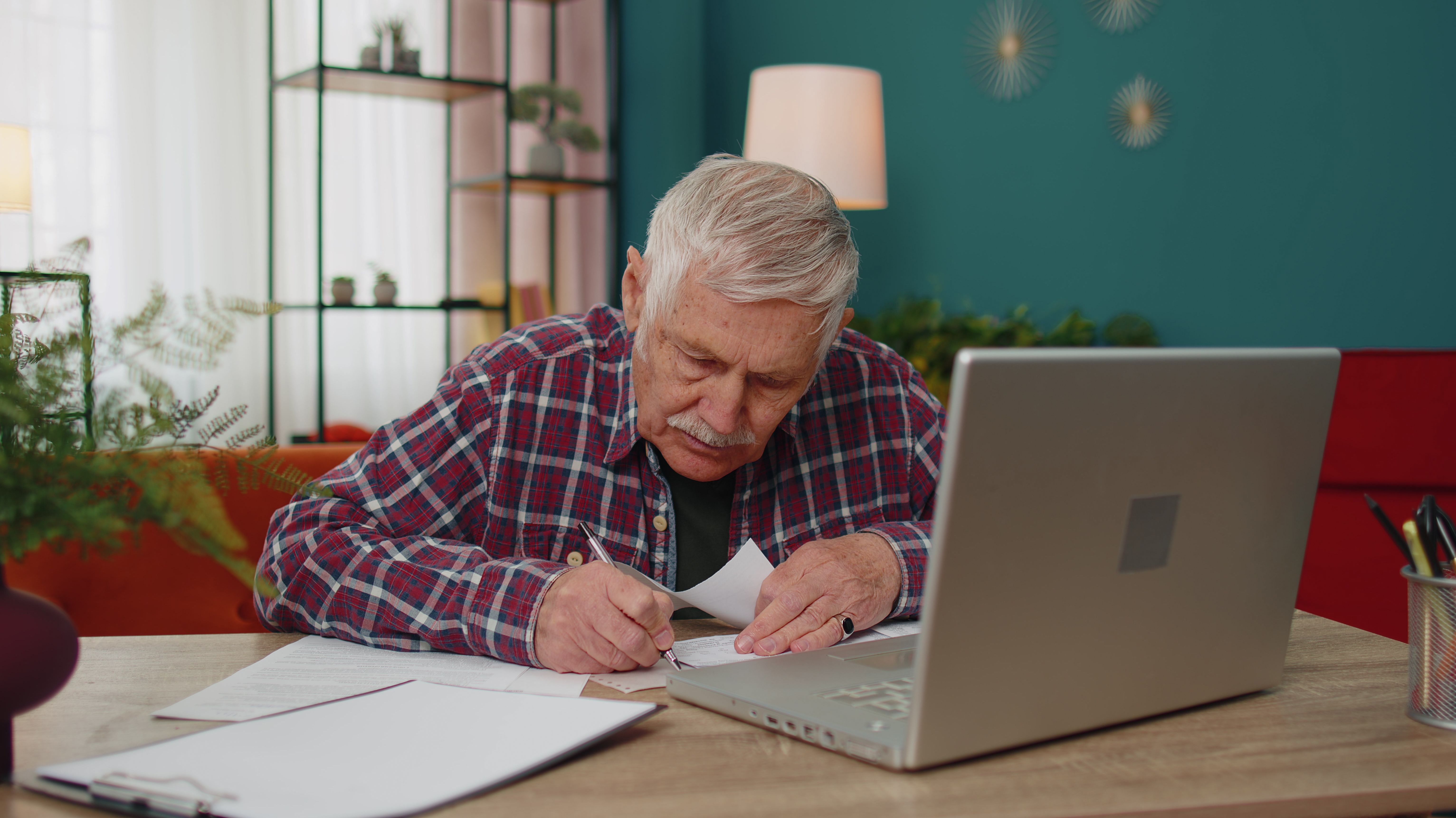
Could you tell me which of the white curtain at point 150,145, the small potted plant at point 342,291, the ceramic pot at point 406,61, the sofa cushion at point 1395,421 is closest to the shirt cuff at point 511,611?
the sofa cushion at point 1395,421

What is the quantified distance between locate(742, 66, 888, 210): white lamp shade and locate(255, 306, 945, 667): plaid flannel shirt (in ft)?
4.92

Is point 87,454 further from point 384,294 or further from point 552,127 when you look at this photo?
point 552,127

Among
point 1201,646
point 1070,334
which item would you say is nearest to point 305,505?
point 1201,646

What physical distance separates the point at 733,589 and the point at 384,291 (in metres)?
2.97

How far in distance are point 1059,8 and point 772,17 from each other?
1353mm

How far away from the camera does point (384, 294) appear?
3.78 metres

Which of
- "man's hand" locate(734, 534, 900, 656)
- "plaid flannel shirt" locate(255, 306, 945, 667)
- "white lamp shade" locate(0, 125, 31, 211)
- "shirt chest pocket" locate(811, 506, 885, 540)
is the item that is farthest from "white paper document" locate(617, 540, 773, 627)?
"white lamp shade" locate(0, 125, 31, 211)

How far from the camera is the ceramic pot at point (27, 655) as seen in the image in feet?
2.21

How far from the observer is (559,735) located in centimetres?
74

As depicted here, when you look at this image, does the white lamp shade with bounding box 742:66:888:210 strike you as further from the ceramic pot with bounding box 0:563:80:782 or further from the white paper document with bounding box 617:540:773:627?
the ceramic pot with bounding box 0:563:80:782

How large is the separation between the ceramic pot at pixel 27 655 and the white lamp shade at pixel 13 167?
2381 mm

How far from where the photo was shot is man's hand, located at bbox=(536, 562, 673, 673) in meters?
0.94

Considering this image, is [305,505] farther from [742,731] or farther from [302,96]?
[302,96]

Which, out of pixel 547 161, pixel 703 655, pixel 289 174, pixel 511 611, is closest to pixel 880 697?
pixel 703 655
